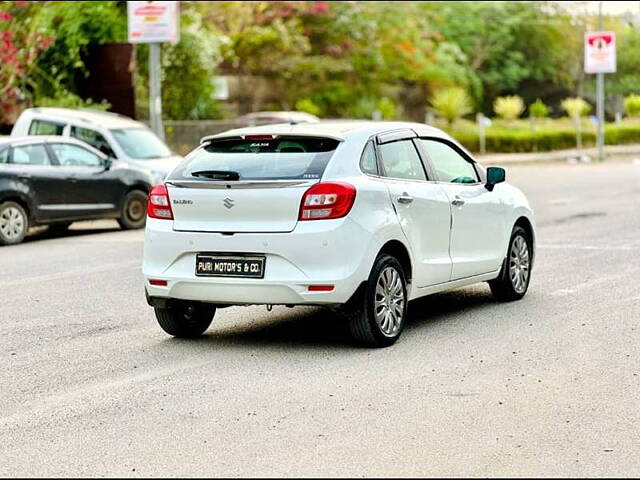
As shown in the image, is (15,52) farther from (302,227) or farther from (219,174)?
(302,227)

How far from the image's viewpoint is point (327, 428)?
6996 millimetres

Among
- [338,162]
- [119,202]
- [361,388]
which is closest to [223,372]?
[361,388]

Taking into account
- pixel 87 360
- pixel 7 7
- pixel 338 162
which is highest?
pixel 7 7

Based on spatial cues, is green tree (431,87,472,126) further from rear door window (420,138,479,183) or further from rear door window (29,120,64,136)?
rear door window (420,138,479,183)

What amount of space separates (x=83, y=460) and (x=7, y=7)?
27658mm

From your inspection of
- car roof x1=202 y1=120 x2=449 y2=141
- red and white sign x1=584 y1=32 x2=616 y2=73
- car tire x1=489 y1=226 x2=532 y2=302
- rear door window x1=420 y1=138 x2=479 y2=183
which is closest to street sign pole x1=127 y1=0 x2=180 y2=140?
car tire x1=489 y1=226 x2=532 y2=302

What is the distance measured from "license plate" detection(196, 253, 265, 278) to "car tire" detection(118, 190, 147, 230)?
442 inches

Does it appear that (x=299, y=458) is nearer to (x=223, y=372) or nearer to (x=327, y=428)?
(x=327, y=428)

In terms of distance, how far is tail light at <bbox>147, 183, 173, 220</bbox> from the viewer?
9.50 meters

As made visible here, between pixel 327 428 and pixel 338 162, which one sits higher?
pixel 338 162

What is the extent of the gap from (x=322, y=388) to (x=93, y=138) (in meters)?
14.9

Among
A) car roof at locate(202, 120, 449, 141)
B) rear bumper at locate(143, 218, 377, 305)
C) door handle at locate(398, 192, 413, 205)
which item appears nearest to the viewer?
rear bumper at locate(143, 218, 377, 305)

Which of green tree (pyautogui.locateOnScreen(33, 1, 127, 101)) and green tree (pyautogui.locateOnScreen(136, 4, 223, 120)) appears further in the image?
green tree (pyautogui.locateOnScreen(136, 4, 223, 120))

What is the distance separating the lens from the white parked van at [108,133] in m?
21.8
